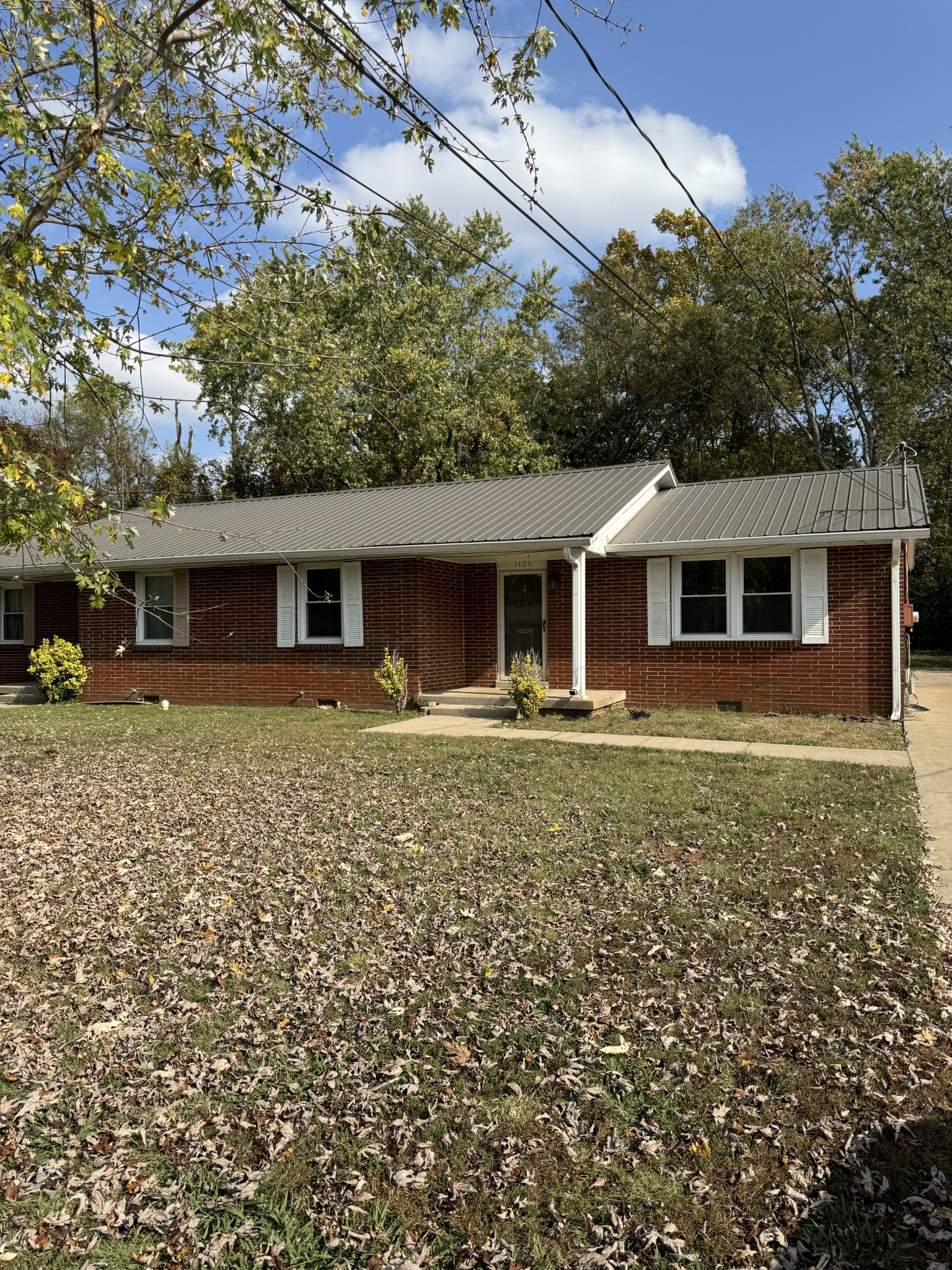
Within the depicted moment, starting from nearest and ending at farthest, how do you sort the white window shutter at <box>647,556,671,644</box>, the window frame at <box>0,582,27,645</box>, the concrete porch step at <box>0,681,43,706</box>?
1. the white window shutter at <box>647,556,671,644</box>
2. the concrete porch step at <box>0,681,43,706</box>
3. the window frame at <box>0,582,27,645</box>

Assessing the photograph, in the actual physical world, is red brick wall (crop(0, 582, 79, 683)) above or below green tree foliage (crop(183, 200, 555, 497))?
below

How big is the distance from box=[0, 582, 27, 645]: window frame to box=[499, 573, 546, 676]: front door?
11.0 meters

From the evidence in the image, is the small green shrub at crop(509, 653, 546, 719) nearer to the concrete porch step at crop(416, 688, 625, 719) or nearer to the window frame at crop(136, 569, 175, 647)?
the concrete porch step at crop(416, 688, 625, 719)

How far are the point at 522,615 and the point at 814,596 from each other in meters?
4.91

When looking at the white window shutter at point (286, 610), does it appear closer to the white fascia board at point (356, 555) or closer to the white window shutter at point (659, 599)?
the white fascia board at point (356, 555)

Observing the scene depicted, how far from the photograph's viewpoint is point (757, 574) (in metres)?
13.5

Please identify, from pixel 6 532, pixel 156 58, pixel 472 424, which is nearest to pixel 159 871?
pixel 6 532

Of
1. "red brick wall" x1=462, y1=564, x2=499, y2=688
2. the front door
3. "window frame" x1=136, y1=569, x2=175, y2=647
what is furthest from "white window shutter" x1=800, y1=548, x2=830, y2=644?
"window frame" x1=136, y1=569, x2=175, y2=647

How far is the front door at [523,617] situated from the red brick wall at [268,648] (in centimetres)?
87

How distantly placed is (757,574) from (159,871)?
33.4 ft

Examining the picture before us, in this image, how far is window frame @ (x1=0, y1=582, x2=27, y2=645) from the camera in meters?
19.2

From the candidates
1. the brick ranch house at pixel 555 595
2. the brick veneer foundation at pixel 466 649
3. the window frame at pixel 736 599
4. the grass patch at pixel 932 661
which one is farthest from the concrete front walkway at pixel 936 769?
the grass patch at pixel 932 661

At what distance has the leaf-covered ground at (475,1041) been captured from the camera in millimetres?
2762

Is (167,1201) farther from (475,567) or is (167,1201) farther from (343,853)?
(475,567)
